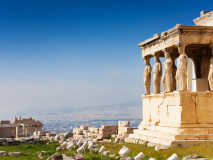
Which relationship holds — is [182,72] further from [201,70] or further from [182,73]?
[201,70]

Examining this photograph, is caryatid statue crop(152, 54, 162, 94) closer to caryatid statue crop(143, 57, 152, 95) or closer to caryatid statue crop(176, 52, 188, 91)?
caryatid statue crop(143, 57, 152, 95)

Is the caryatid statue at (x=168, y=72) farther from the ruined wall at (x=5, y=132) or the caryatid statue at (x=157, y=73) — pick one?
the ruined wall at (x=5, y=132)

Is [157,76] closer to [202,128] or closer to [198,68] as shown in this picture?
[198,68]

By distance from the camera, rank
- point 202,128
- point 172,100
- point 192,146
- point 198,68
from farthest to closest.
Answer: point 198,68, point 172,100, point 202,128, point 192,146

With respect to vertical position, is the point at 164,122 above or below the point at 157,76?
below

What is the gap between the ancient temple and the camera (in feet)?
45.3

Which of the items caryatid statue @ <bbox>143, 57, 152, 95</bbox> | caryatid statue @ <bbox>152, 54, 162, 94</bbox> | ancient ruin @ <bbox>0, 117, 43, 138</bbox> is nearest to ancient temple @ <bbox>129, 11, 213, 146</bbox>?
caryatid statue @ <bbox>152, 54, 162, 94</bbox>

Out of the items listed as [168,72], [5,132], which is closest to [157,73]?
[168,72]

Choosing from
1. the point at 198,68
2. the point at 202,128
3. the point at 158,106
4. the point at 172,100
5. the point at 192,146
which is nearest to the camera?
the point at 192,146

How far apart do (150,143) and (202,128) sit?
2291mm

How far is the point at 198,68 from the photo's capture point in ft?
57.9

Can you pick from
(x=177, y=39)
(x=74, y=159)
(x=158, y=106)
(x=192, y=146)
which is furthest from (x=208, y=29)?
(x=74, y=159)

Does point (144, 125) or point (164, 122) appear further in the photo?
point (144, 125)

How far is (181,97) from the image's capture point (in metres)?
14.2
